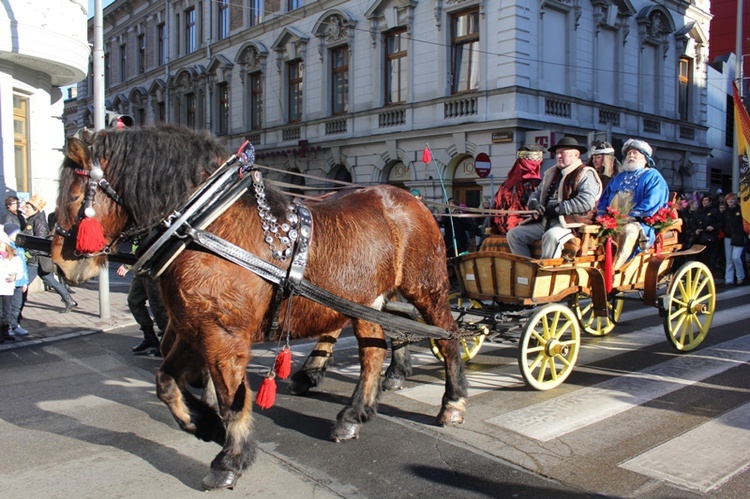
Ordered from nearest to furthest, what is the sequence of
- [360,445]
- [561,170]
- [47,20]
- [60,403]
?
[360,445] < [60,403] < [561,170] < [47,20]

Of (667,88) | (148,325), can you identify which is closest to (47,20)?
(148,325)

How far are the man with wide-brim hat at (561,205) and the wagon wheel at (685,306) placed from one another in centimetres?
137

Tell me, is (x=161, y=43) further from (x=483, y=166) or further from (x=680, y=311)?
(x=680, y=311)

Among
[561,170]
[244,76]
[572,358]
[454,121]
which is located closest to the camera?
[572,358]

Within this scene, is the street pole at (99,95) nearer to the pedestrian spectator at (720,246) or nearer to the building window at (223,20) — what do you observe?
the pedestrian spectator at (720,246)

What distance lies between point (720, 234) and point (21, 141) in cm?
1554

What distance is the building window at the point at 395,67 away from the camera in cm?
2159

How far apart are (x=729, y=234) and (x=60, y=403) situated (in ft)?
45.3

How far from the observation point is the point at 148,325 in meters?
7.23

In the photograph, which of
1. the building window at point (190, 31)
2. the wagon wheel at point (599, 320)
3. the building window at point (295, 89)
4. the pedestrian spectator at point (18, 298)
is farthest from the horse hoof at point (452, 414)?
the building window at point (190, 31)

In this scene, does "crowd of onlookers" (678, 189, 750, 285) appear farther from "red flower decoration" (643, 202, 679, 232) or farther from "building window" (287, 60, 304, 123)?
"building window" (287, 60, 304, 123)

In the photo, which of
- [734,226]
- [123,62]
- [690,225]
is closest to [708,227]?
[690,225]

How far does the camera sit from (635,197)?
693cm

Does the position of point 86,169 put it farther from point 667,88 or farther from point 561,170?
point 667,88
